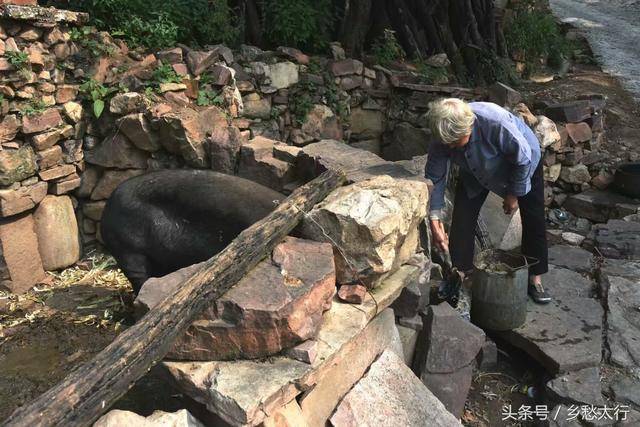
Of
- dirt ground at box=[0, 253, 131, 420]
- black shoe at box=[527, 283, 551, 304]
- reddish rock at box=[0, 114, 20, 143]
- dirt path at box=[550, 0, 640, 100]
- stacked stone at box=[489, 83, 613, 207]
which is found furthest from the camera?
dirt path at box=[550, 0, 640, 100]

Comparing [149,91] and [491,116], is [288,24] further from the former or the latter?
[491,116]

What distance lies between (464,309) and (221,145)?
2.33 meters

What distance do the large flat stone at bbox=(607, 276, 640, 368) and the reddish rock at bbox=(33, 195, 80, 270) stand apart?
14.7ft

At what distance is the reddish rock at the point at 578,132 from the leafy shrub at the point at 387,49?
2527 millimetres

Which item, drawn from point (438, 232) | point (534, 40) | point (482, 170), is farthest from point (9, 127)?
point (534, 40)

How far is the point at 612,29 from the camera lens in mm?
12914

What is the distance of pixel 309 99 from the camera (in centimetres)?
694

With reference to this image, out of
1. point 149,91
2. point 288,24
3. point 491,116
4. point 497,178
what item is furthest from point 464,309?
point 288,24

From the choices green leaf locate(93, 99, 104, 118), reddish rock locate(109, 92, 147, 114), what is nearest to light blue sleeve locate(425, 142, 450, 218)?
reddish rock locate(109, 92, 147, 114)

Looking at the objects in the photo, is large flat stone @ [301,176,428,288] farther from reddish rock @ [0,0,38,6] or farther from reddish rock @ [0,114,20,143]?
reddish rock @ [0,0,38,6]

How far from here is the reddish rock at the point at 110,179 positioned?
17.8ft

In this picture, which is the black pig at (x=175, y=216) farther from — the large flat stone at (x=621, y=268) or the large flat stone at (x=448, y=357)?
the large flat stone at (x=621, y=268)

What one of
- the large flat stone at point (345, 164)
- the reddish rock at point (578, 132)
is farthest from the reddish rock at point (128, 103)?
the reddish rock at point (578, 132)

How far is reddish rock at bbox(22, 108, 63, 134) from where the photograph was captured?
15.7 ft
